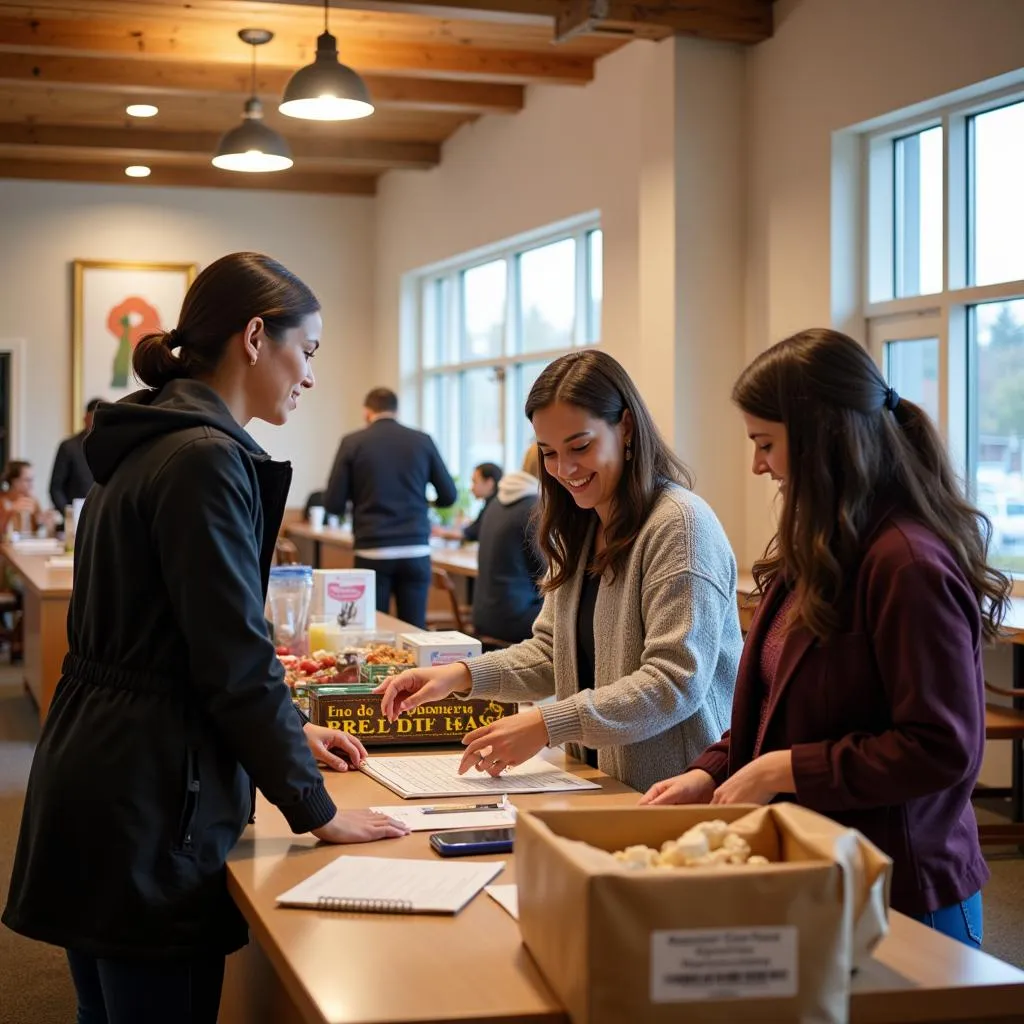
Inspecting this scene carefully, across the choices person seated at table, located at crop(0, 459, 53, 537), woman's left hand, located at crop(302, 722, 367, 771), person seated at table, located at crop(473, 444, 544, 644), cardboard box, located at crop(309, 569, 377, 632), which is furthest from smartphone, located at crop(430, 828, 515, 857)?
person seated at table, located at crop(0, 459, 53, 537)

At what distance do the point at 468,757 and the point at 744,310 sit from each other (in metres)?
4.83

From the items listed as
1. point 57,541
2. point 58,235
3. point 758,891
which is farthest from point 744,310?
point 58,235

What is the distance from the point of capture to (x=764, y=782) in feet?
5.42

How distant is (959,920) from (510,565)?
413 centimetres

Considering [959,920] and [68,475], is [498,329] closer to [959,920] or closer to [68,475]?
[68,475]

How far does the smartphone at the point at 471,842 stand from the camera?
183 cm

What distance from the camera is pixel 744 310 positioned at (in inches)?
261

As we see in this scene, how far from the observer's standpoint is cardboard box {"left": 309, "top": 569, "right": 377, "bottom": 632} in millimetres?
4148

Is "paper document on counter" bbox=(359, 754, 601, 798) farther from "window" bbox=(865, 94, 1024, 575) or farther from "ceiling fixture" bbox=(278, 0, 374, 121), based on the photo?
"ceiling fixture" bbox=(278, 0, 374, 121)

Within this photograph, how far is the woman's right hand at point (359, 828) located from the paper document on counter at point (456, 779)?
0.76ft

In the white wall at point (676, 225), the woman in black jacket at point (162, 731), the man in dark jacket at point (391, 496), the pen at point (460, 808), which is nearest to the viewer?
the woman in black jacket at point (162, 731)

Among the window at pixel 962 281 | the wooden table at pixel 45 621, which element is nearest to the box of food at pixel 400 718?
the window at pixel 962 281

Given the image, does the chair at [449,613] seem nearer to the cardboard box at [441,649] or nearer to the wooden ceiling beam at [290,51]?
the wooden ceiling beam at [290,51]

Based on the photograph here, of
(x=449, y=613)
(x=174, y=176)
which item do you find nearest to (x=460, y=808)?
(x=449, y=613)
